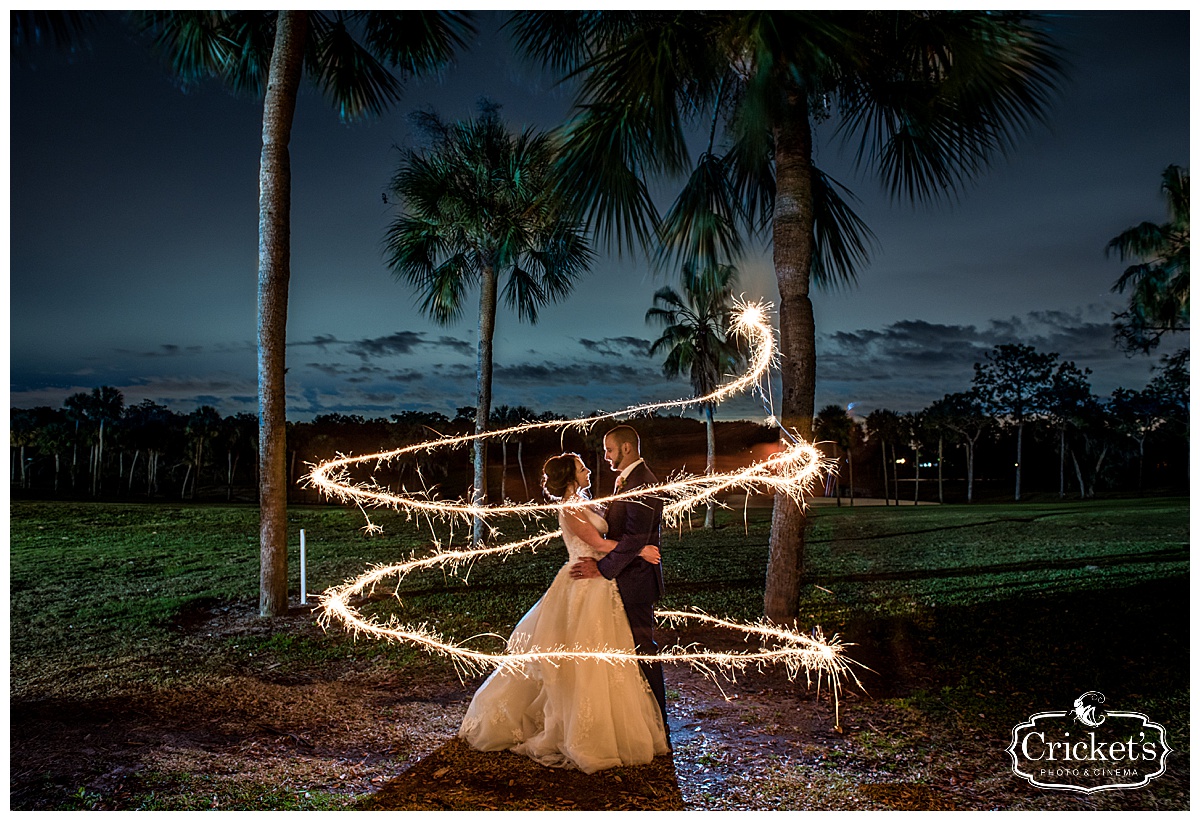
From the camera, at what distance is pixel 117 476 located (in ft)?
201

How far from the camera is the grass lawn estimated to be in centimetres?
433

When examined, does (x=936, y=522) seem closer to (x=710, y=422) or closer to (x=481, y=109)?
(x=710, y=422)

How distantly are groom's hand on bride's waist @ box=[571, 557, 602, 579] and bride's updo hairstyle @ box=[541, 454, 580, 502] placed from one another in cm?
48

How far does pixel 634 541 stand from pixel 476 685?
2677 mm

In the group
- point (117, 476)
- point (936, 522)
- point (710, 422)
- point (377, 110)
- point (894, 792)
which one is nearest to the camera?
point (894, 792)

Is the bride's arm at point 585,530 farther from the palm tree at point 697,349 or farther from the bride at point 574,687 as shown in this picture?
the palm tree at point 697,349

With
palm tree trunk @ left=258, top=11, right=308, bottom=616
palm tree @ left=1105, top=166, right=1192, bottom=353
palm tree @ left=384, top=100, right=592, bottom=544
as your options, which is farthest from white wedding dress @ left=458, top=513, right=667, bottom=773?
palm tree @ left=1105, top=166, right=1192, bottom=353

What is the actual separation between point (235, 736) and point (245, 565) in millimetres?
11538

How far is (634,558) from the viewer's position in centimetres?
485

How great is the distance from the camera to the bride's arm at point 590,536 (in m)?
4.74

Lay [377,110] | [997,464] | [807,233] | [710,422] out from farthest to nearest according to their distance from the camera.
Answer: [997,464] → [710,422] → [377,110] → [807,233]

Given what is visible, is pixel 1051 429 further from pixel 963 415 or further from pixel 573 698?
pixel 573 698

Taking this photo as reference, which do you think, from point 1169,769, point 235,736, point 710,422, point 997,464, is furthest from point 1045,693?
point 997,464

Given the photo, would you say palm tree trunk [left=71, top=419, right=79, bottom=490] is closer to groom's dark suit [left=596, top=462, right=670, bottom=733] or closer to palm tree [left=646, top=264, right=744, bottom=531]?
palm tree [left=646, top=264, right=744, bottom=531]
